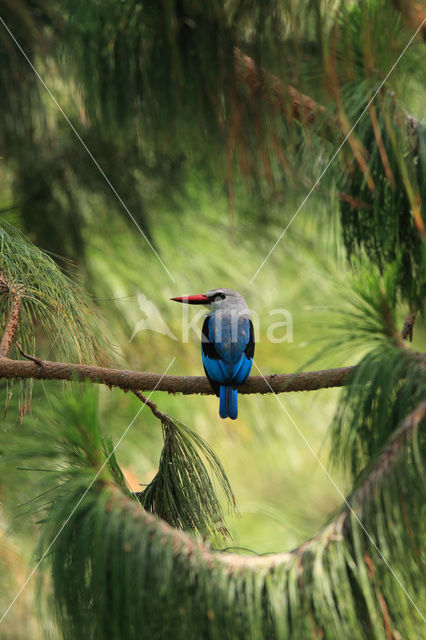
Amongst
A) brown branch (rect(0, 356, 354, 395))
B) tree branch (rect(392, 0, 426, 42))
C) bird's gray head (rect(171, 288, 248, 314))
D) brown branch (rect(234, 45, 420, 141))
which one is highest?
tree branch (rect(392, 0, 426, 42))

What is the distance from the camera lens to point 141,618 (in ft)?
2.58

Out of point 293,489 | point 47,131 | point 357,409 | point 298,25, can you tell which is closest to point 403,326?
point 357,409

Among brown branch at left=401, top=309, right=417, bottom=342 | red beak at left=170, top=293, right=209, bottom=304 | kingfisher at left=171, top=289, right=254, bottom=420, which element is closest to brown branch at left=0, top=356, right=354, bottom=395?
brown branch at left=401, top=309, right=417, bottom=342

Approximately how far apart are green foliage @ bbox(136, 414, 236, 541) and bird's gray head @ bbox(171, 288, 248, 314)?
1.05 meters

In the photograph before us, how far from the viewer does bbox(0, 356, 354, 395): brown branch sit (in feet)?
4.44

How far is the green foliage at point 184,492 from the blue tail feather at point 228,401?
2.30ft

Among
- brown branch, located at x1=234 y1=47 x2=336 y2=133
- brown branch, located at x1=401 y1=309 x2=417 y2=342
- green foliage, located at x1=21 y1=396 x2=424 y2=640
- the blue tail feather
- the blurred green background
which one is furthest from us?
the blurred green background

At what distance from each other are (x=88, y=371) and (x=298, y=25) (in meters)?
0.81

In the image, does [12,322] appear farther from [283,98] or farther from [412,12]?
[412,12]

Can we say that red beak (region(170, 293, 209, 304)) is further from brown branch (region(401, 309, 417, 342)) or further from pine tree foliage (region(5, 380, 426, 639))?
pine tree foliage (region(5, 380, 426, 639))

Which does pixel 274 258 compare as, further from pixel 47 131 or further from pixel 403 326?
pixel 403 326

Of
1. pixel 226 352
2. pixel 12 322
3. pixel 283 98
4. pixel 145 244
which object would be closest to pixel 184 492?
pixel 12 322

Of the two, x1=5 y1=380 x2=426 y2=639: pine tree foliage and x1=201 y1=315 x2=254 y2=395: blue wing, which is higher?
x1=5 y1=380 x2=426 y2=639: pine tree foliage

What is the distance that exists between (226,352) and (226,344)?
58mm
